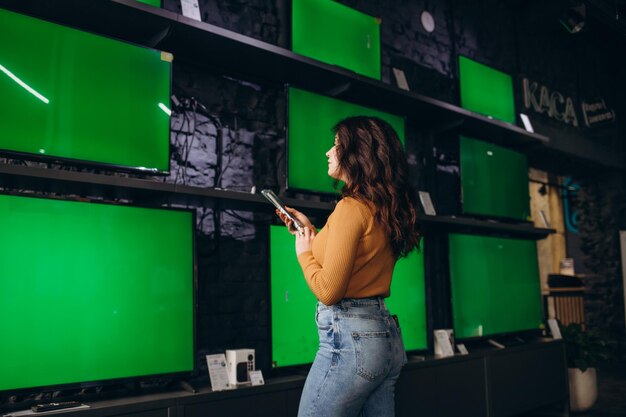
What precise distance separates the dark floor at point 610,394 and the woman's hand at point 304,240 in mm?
3302

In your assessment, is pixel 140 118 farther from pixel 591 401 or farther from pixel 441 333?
pixel 591 401

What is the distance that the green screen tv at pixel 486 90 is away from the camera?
169 inches

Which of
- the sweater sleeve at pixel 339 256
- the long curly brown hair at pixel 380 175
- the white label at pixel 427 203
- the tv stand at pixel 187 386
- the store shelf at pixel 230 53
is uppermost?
the store shelf at pixel 230 53

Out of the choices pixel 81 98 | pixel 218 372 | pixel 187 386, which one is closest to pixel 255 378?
pixel 218 372

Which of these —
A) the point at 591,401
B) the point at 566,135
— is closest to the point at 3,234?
the point at 591,401

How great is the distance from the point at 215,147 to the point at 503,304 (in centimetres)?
238

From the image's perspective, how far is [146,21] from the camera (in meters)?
2.34

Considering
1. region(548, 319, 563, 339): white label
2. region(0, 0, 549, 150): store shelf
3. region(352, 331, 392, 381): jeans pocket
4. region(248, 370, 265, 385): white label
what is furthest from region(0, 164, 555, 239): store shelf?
region(548, 319, 563, 339): white label

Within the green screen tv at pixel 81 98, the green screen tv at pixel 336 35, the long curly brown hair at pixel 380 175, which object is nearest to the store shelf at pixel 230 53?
the green screen tv at pixel 81 98

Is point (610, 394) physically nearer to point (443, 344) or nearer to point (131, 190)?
point (443, 344)

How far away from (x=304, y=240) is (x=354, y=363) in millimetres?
394

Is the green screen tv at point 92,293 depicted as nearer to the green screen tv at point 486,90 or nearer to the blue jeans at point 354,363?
the blue jeans at point 354,363

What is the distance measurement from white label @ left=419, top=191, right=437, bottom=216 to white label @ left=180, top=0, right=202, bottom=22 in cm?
179

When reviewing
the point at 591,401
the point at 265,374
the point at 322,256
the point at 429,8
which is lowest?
the point at 591,401
